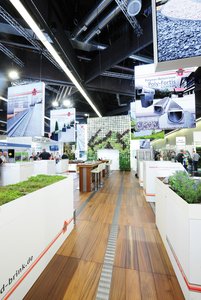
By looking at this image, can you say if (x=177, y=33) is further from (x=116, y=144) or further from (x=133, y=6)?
(x=116, y=144)

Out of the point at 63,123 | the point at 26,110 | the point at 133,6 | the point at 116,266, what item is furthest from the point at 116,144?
the point at 116,266

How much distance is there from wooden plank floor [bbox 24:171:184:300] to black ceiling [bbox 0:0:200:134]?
398cm

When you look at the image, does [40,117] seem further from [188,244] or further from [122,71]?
[188,244]

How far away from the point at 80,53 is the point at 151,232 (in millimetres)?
6205

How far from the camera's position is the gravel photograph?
5.57 ft

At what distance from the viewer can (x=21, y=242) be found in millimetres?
1537

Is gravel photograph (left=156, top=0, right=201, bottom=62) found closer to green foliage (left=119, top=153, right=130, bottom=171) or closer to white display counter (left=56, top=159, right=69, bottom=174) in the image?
white display counter (left=56, top=159, right=69, bottom=174)

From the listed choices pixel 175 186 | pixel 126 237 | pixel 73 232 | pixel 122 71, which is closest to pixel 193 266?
pixel 175 186

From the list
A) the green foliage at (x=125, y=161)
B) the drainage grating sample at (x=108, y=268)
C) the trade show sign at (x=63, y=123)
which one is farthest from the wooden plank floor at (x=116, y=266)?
the green foliage at (x=125, y=161)

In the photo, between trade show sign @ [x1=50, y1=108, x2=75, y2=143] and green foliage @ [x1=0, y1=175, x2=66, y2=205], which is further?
trade show sign @ [x1=50, y1=108, x2=75, y2=143]

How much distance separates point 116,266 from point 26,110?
496 cm

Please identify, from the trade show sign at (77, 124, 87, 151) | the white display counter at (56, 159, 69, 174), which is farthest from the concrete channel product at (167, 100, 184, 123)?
the trade show sign at (77, 124, 87, 151)

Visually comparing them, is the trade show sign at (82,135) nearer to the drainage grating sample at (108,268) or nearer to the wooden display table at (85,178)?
the wooden display table at (85,178)

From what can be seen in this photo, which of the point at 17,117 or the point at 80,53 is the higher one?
the point at 80,53
